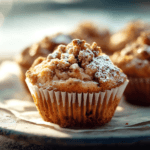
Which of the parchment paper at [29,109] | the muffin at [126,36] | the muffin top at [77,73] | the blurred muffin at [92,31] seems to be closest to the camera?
the muffin top at [77,73]

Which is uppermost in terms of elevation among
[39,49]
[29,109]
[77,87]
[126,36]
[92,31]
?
[77,87]

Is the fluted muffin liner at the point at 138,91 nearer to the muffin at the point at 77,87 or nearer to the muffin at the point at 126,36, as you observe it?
the muffin at the point at 77,87

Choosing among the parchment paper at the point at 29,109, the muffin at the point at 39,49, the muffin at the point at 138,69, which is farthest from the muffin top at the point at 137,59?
the muffin at the point at 39,49

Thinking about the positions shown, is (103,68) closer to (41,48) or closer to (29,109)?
(29,109)

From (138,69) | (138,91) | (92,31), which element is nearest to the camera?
(138,69)

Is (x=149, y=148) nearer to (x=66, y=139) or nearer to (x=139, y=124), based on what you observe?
(x=139, y=124)

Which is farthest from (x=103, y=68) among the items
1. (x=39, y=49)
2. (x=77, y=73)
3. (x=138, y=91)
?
(x=39, y=49)

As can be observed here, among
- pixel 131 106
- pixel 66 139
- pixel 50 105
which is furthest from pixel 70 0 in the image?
pixel 66 139
